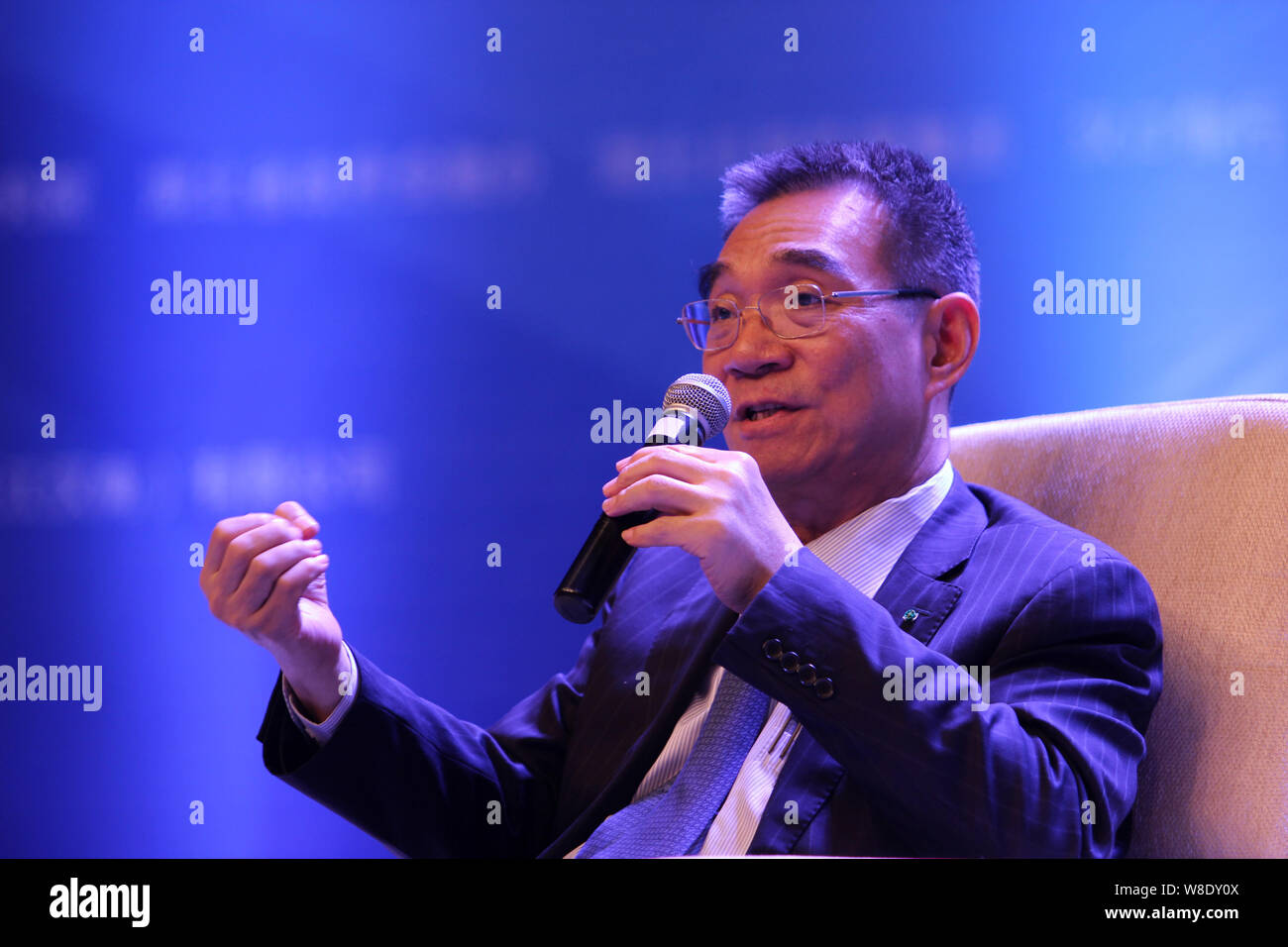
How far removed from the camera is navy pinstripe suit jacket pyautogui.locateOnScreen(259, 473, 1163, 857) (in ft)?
3.73

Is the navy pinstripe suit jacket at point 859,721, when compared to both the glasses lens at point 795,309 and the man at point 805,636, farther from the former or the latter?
the glasses lens at point 795,309

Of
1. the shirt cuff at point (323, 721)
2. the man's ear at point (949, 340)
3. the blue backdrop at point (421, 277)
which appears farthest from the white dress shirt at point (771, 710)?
the blue backdrop at point (421, 277)

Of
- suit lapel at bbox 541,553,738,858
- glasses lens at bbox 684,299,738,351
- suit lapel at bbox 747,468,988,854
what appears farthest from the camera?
glasses lens at bbox 684,299,738,351

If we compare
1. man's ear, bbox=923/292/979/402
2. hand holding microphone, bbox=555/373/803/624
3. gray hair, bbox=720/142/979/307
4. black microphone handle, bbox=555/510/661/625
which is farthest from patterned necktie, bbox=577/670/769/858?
gray hair, bbox=720/142/979/307

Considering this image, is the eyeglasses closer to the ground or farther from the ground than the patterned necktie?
farther from the ground

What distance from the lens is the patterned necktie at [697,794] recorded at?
4.38ft

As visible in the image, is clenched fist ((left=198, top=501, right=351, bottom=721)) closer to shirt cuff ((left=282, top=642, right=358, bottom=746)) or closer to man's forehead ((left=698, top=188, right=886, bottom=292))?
shirt cuff ((left=282, top=642, right=358, bottom=746))

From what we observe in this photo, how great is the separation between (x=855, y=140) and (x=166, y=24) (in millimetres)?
1289

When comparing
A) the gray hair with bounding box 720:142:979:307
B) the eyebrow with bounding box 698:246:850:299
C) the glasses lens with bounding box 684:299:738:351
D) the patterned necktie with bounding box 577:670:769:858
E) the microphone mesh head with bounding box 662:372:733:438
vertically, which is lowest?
the patterned necktie with bounding box 577:670:769:858

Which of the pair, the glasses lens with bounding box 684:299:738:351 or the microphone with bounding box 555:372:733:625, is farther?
the glasses lens with bounding box 684:299:738:351

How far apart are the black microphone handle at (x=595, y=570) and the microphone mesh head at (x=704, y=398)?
0.78 feet
